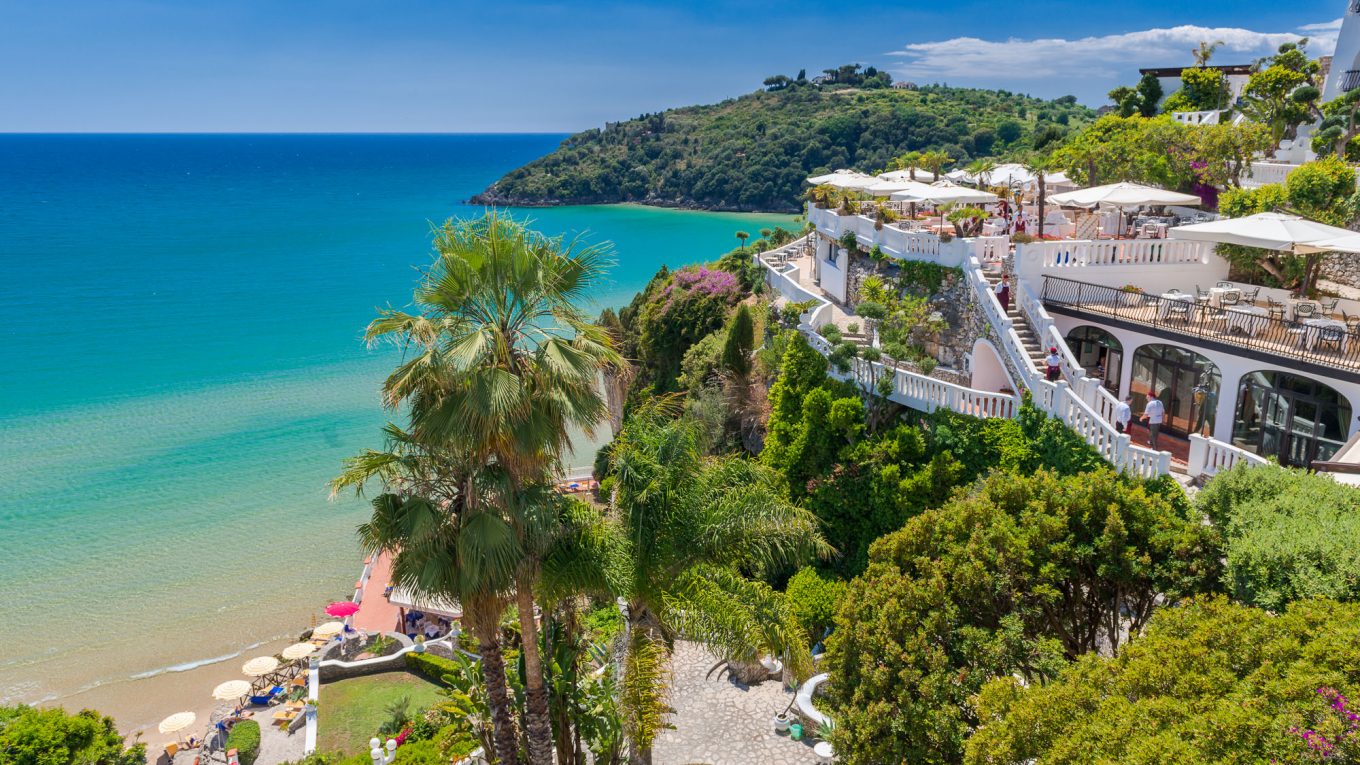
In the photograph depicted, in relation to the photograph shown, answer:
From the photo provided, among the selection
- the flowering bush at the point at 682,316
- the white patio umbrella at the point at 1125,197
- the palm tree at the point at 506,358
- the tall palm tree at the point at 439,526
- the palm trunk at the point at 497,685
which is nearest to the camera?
the palm tree at the point at 506,358

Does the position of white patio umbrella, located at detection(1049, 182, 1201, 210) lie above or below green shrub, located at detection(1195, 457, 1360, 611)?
above

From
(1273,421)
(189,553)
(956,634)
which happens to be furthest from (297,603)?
(1273,421)

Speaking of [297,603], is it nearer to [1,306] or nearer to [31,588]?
[31,588]

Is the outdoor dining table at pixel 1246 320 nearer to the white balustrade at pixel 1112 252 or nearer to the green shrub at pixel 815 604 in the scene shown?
the white balustrade at pixel 1112 252

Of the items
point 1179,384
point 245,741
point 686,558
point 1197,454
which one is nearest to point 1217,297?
point 1179,384

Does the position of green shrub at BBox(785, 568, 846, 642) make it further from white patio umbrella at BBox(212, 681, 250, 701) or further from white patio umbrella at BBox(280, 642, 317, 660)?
white patio umbrella at BBox(212, 681, 250, 701)

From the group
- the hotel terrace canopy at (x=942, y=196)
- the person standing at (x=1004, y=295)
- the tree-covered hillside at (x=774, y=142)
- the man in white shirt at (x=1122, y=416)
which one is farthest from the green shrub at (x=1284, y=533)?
the tree-covered hillside at (x=774, y=142)

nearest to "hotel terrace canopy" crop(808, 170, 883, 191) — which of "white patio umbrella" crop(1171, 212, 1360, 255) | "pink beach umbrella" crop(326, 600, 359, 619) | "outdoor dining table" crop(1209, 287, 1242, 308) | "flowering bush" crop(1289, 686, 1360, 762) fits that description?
"white patio umbrella" crop(1171, 212, 1360, 255)
